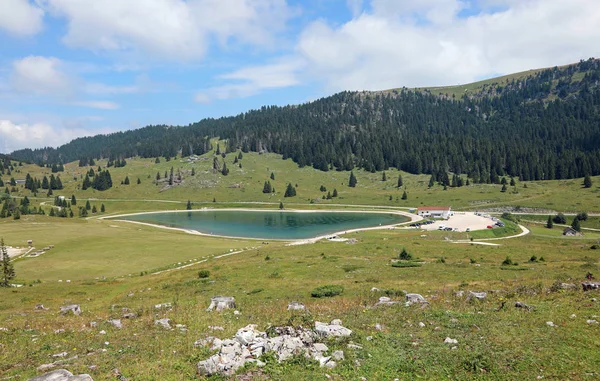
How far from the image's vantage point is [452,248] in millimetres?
64875

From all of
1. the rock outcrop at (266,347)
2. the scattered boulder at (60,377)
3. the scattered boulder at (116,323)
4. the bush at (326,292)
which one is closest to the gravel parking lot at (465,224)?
the bush at (326,292)

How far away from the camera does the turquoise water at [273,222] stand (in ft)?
427

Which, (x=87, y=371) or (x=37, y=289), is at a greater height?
(x=87, y=371)

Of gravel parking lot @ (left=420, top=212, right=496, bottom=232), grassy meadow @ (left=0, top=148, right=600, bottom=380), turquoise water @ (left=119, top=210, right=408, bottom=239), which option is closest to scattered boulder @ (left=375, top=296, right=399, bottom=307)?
grassy meadow @ (left=0, top=148, right=600, bottom=380)

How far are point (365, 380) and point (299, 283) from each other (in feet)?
78.6

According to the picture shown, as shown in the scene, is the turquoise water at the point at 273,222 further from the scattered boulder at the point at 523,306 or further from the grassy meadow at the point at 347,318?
the scattered boulder at the point at 523,306

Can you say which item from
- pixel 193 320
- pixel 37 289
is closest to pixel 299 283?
pixel 193 320

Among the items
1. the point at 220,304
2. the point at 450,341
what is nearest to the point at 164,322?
the point at 220,304

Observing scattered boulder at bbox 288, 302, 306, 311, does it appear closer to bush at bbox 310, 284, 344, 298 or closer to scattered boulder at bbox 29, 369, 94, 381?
bush at bbox 310, 284, 344, 298

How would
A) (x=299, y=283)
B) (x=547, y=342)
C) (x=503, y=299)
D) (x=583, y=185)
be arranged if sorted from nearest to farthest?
(x=547, y=342) < (x=503, y=299) < (x=299, y=283) < (x=583, y=185)

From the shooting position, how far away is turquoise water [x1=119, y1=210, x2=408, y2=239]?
130 metres

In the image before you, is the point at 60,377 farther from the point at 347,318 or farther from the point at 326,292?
the point at 326,292

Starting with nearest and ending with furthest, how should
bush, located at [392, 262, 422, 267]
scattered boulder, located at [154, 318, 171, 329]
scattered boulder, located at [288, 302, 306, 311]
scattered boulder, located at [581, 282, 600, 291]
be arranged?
scattered boulder, located at [154, 318, 171, 329] < scattered boulder, located at [288, 302, 306, 311] < scattered boulder, located at [581, 282, 600, 291] < bush, located at [392, 262, 422, 267]

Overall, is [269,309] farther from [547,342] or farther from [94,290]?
[94,290]
